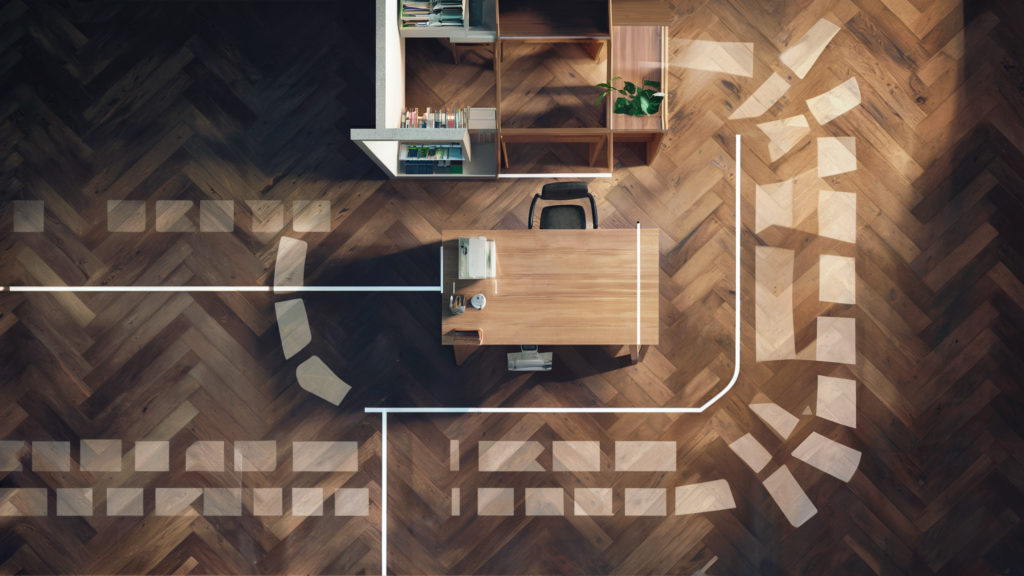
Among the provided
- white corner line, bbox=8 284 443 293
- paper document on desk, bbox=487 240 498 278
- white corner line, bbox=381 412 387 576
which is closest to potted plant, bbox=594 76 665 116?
paper document on desk, bbox=487 240 498 278

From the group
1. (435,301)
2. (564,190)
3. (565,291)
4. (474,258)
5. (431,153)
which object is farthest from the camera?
(435,301)

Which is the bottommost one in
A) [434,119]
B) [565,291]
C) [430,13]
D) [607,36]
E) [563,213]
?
[565,291]

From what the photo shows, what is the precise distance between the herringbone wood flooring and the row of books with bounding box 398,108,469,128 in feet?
1.36

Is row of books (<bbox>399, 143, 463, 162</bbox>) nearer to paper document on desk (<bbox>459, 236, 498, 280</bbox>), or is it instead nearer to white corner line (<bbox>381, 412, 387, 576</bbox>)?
paper document on desk (<bbox>459, 236, 498, 280</bbox>)

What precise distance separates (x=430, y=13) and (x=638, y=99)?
59.6 inches

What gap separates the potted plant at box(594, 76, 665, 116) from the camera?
10.3 ft

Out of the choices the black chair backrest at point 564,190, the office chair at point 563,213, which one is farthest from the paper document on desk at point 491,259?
the black chair backrest at point 564,190

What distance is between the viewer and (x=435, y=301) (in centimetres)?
358

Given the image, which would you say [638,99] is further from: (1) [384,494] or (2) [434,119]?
(1) [384,494]

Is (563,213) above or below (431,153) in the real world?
below

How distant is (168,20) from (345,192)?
74.6 inches

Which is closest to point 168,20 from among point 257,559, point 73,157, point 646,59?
point 73,157

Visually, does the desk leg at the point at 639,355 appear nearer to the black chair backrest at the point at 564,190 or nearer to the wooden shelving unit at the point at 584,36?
the black chair backrest at the point at 564,190
